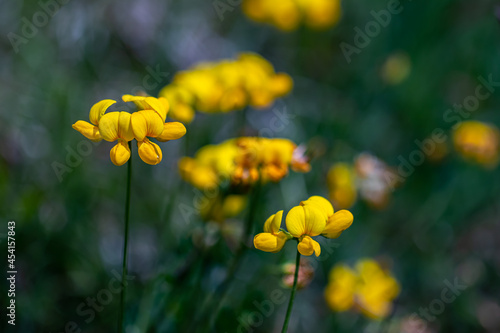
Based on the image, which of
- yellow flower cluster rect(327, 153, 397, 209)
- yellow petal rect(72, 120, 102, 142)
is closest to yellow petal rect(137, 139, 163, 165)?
yellow petal rect(72, 120, 102, 142)

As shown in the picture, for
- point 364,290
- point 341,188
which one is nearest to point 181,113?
point 341,188

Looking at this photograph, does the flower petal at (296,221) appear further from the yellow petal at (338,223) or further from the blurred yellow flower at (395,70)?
the blurred yellow flower at (395,70)

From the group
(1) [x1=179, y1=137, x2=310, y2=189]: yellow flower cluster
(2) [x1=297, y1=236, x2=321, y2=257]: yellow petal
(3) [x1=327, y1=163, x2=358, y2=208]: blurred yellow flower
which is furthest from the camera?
(3) [x1=327, y1=163, x2=358, y2=208]: blurred yellow flower

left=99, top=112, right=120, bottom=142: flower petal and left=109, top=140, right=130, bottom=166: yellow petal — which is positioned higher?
left=99, top=112, right=120, bottom=142: flower petal

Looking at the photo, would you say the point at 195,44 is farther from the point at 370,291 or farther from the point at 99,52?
the point at 370,291

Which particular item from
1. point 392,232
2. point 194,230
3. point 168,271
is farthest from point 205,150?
point 392,232

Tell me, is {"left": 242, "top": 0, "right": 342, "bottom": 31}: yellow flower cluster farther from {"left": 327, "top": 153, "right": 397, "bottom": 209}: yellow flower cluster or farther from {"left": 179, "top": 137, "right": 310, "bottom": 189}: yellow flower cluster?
{"left": 179, "top": 137, "right": 310, "bottom": 189}: yellow flower cluster
